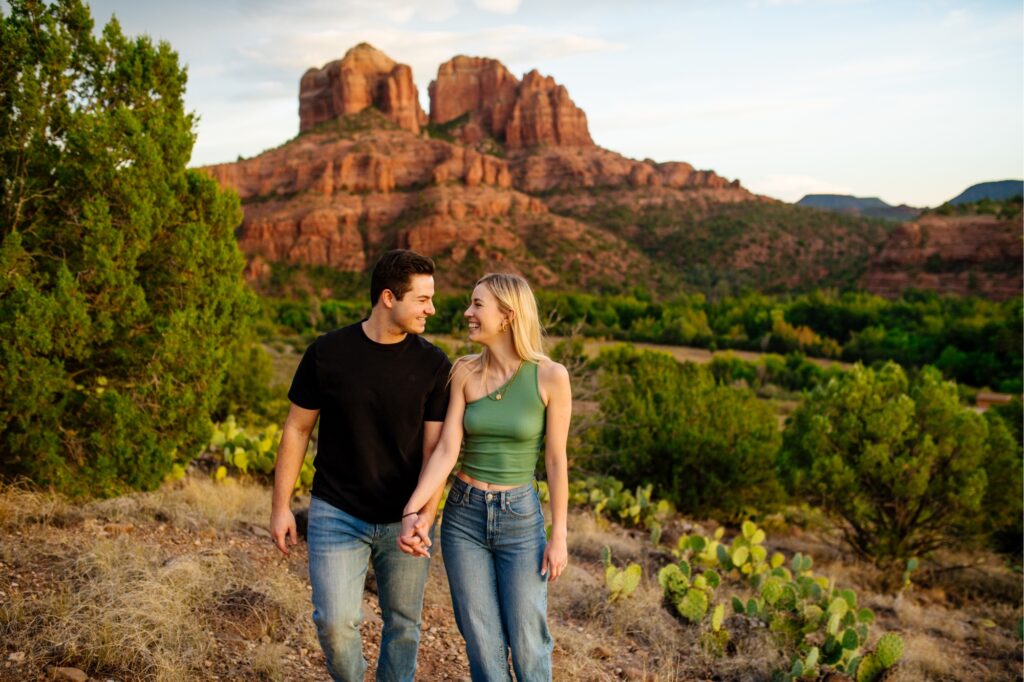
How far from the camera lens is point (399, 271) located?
2.86 metres

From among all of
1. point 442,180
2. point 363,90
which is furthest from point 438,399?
point 363,90

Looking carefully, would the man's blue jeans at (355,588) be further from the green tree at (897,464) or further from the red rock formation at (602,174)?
the red rock formation at (602,174)

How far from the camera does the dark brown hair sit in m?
2.86

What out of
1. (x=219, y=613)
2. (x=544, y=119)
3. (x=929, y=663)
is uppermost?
(x=544, y=119)

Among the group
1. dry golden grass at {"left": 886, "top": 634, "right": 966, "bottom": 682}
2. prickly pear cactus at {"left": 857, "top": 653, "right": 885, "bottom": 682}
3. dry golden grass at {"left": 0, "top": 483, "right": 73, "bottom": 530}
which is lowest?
dry golden grass at {"left": 886, "top": 634, "right": 966, "bottom": 682}

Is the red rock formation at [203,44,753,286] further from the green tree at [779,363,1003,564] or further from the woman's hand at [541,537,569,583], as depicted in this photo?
the woman's hand at [541,537,569,583]

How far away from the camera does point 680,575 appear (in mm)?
6195

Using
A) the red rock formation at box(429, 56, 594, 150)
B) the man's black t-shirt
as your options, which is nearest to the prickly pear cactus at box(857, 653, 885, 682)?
the man's black t-shirt

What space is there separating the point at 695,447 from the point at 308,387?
33.2 ft

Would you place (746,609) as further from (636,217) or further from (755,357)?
(636,217)

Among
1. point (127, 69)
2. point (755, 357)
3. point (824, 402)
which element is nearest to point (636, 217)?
point (755, 357)

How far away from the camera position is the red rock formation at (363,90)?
117 m

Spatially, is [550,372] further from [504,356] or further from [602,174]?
[602,174]

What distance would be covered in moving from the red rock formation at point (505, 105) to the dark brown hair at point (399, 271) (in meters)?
122
